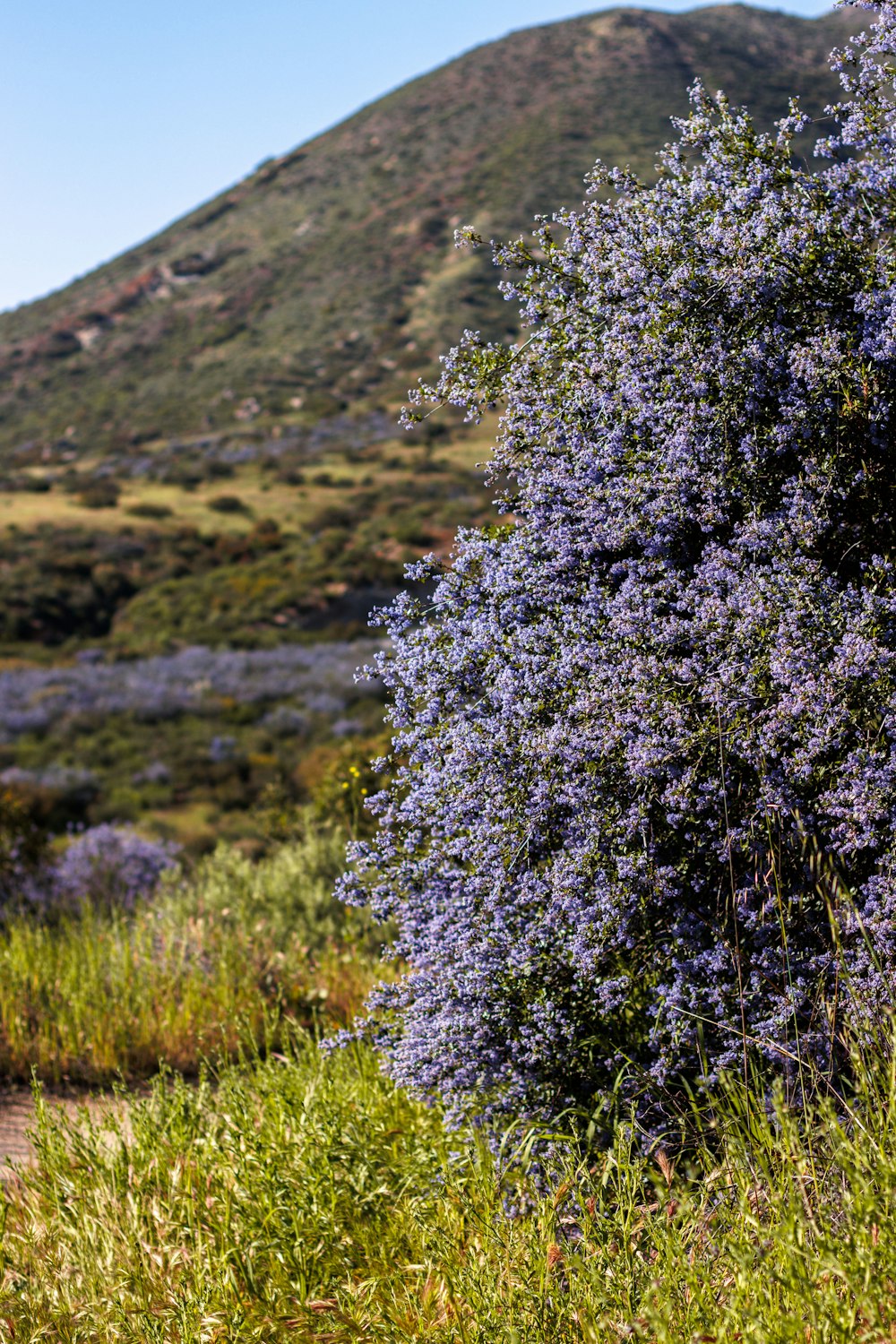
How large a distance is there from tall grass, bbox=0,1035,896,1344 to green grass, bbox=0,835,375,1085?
1333 millimetres

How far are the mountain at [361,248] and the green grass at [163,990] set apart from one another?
Result: 55.1m

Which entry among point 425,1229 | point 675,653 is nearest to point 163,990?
point 425,1229

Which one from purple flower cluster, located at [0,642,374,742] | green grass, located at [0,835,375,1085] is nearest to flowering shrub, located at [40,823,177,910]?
green grass, located at [0,835,375,1085]

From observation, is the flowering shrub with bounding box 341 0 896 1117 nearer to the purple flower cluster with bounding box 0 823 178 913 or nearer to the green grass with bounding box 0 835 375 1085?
the green grass with bounding box 0 835 375 1085

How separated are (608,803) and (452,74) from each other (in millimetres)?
120264

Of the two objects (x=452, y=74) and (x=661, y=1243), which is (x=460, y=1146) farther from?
(x=452, y=74)

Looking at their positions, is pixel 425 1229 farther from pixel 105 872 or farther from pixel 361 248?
pixel 361 248

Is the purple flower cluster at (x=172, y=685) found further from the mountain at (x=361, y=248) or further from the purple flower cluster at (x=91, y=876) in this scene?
the mountain at (x=361, y=248)

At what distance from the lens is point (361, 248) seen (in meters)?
82.6

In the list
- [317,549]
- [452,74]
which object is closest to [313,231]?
[452,74]

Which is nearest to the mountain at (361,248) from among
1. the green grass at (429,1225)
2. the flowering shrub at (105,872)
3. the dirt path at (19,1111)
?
the flowering shrub at (105,872)

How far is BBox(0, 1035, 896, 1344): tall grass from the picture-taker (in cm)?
202


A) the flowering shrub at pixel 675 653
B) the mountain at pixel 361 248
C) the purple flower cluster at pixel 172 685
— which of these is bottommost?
the purple flower cluster at pixel 172 685

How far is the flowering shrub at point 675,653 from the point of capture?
2.58m
